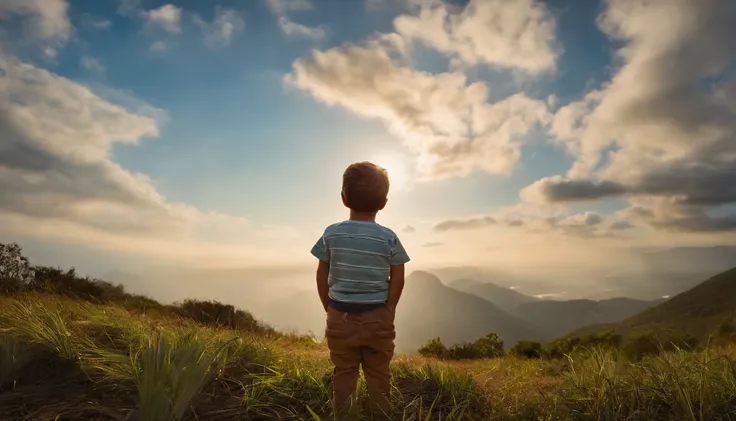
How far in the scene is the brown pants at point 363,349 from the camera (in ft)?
13.2

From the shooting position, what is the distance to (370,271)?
4145 mm

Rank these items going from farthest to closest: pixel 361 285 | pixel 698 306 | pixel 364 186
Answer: pixel 698 306
pixel 364 186
pixel 361 285

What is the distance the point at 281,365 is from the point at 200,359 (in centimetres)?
126

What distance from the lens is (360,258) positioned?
4.16 meters

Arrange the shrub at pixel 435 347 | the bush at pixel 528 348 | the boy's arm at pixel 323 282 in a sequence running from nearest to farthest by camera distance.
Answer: the boy's arm at pixel 323 282
the shrub at pixel 435 347
the bush at pixel 528 348

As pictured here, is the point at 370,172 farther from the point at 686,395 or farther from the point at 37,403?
the point at 37,403

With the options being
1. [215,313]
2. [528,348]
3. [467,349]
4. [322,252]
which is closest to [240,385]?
[322,252]

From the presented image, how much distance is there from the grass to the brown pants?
219 millimetres

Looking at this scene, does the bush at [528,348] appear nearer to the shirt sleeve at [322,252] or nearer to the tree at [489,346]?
the tree at [489,346]

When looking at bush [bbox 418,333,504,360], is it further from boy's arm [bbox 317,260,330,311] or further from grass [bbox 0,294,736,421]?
boy's arm [bbox 317,260,330,311]

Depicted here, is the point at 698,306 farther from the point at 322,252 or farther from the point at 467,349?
the point at 322,252

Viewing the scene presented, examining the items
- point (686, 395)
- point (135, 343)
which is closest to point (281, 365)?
point (135, 343)

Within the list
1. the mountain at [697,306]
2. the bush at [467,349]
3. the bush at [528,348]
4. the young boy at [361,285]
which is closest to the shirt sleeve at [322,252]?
the young boy at [361,285]

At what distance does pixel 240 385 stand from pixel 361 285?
1575mm
